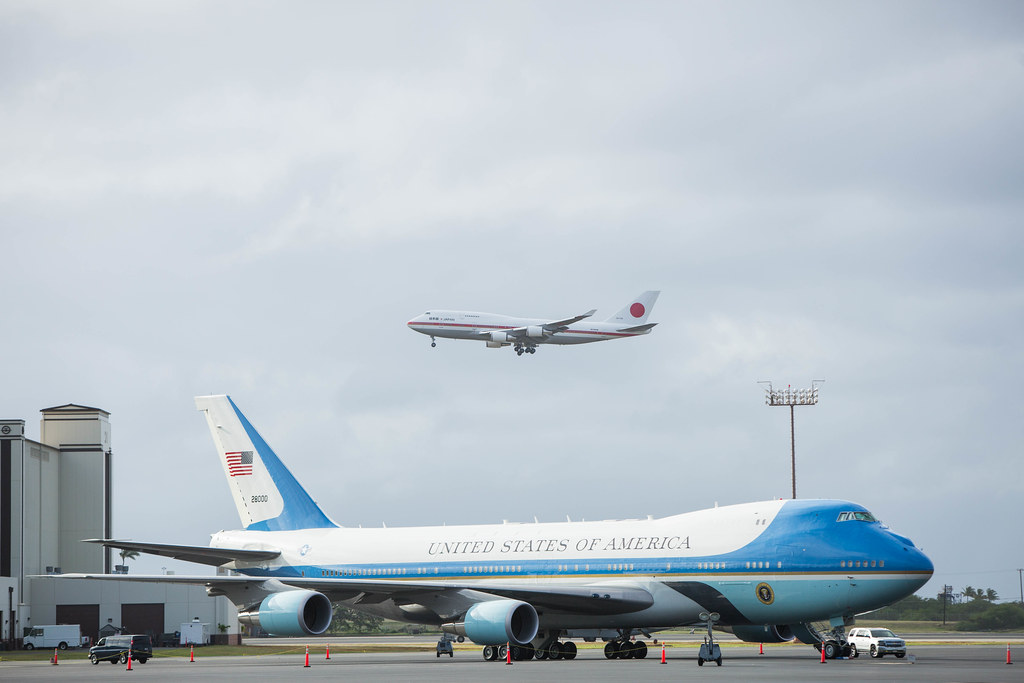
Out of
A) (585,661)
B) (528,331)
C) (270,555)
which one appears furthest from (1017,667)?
(528,331)

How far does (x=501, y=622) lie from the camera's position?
120ft

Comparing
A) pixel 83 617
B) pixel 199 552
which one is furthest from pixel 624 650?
pixel 83 617

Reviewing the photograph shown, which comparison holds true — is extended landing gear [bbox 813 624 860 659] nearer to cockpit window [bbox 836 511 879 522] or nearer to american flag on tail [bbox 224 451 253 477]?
cockpit window [bbox 836 511 879 522]

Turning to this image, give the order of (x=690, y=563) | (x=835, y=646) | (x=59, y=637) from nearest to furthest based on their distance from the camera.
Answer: (x=835, y=646) → (x=690, y=563) → (x=59, y=637)

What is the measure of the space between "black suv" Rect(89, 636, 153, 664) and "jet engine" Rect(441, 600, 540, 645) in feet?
56.7

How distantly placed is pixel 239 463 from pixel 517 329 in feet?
91.6

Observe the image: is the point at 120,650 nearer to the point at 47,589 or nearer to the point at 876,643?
the point at 876,643

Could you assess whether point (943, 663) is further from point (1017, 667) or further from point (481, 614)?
point (481, 614)

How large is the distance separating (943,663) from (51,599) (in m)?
56.6

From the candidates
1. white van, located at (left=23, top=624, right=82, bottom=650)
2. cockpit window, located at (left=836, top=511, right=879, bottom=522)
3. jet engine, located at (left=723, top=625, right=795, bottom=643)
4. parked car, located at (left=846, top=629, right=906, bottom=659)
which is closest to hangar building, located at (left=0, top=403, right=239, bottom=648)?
white van, located at (left=23, top=624, right=82, bottom=650)

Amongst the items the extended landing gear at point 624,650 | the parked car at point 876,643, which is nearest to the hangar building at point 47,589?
the extended landing gear at point 624,650

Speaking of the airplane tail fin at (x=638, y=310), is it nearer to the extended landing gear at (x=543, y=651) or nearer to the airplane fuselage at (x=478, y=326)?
the airplane fuselage at (x=478, y=326)

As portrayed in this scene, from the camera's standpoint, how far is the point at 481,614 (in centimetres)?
3731

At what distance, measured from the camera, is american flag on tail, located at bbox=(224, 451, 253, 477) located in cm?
4912
